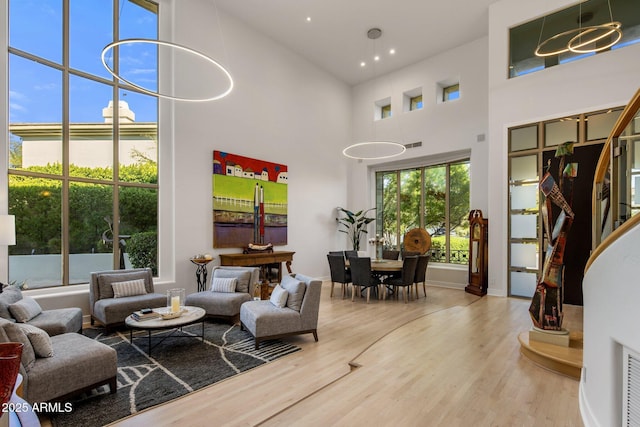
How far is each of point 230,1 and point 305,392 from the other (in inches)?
289

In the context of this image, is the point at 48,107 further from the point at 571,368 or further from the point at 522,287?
the point at 522,287

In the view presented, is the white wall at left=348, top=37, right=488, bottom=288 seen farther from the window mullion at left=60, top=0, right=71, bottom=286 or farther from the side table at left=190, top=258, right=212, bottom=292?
the window mullion at left=60, top=0, right=71, bottom=286

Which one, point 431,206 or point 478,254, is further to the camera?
point 431,206

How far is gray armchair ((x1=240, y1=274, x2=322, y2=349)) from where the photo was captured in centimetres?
414

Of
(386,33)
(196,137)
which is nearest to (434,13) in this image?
(386,33)

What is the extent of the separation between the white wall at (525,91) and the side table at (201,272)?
19.2ft

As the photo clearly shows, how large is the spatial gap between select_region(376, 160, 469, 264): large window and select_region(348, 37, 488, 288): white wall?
12.1 inches

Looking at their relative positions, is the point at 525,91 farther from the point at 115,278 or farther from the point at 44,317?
the point at 44,317

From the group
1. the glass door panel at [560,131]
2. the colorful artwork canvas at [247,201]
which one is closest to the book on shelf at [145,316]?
the colorful artwork canvas at [247,201]

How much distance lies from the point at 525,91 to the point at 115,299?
324 inches

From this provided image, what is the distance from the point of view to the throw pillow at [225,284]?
5.55m

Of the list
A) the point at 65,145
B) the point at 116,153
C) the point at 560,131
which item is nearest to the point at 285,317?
the point at 116,153

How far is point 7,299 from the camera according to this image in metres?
3.82

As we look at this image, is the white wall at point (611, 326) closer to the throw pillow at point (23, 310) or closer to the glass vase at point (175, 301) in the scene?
the glass vase at point (175, 301)
